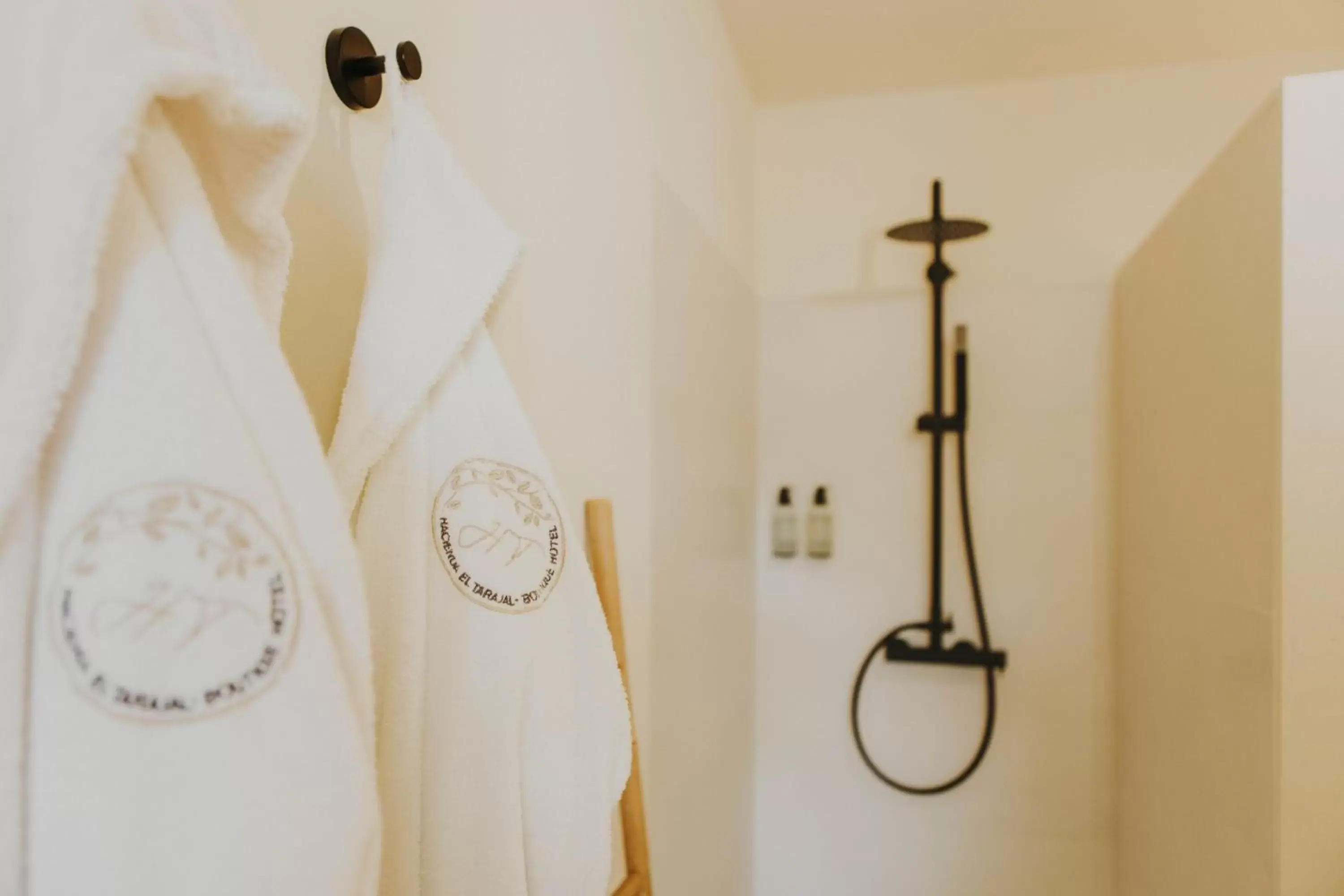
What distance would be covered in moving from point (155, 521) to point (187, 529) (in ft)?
0.04

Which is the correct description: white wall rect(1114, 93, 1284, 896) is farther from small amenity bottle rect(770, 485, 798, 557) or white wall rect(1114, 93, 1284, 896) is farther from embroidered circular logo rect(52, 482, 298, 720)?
embroidered circular logo rect(52, 482, 298, 720)

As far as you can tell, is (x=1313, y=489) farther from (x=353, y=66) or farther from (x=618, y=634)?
(x=353, y=66)

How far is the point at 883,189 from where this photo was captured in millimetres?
1949

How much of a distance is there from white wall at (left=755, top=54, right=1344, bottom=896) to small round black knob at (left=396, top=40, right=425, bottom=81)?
1515 millimetres

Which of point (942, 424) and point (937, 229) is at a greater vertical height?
point (937, 229)

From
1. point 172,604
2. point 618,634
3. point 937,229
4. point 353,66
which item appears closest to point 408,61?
point 353,66

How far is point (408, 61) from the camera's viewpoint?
57 centimetres

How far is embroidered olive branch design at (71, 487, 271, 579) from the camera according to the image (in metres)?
0.30

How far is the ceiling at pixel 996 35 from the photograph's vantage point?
1577 mm

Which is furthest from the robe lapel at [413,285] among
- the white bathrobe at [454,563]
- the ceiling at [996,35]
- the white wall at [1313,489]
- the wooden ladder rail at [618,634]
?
the ceiling at [996,35]

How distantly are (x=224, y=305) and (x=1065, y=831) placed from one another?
2.05 metres

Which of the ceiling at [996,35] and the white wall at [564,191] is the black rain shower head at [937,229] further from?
the white wall at [564,191]

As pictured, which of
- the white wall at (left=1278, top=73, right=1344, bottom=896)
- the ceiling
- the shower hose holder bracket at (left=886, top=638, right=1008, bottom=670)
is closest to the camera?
the white wall at (left=1278, top=73, right=1344, bottom=896)

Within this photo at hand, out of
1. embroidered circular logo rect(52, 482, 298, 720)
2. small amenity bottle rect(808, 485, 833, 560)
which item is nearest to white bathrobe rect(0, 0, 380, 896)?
embroidered circular logo rect(52, 482, 298, 720)
